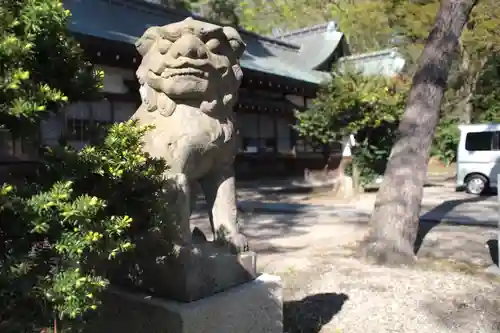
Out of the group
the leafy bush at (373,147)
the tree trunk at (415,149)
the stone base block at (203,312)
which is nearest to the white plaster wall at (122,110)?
the leafy bush at (373,147)

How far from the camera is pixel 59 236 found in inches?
60.5

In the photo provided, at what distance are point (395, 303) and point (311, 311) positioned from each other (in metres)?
0.72

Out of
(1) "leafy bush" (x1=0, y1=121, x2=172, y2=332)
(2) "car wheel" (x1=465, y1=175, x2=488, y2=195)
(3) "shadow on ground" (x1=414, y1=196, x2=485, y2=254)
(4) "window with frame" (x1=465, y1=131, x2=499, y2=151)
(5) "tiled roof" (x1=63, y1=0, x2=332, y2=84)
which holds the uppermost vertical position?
(5) "tiled roof" (x1=63, y1=0, x2=332, y2=84)

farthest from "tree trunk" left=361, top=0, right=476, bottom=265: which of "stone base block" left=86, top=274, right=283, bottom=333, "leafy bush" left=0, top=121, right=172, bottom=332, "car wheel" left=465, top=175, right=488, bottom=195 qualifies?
"car wheel" left=465, top=175, right=488, bottom=195

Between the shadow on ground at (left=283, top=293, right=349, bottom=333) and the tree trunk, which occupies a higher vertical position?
the tree trunk

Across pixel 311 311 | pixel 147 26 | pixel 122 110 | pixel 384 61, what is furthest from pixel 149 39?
pixel 384 61

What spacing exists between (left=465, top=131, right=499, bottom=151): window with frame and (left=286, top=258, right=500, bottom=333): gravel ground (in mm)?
8719

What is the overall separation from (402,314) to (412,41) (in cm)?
1484

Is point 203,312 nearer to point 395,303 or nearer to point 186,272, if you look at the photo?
point 186,272

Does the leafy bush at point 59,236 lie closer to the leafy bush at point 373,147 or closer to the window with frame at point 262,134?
the leafy bush at point 373,147

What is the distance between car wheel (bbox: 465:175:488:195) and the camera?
12.0 m

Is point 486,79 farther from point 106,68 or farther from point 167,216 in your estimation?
point 167,216

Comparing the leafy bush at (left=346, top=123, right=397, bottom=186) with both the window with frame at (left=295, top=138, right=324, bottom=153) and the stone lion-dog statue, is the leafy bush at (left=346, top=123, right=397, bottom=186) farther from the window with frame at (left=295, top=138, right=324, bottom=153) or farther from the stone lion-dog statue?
the stone lion-dog statue

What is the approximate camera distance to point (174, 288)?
2.43 metres
